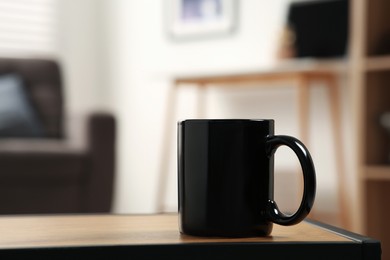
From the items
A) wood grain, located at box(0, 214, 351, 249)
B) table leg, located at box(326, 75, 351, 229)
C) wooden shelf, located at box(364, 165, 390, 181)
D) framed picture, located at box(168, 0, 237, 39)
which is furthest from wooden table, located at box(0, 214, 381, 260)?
framed picture, located at box(168, 0, 237, 39)

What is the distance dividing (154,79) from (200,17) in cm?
44

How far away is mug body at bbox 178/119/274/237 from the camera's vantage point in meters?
0.72

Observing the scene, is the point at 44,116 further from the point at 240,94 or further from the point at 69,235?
the point at 69,235

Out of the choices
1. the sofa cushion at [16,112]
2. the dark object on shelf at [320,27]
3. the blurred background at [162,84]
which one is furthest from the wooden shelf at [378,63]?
the sofa cushion at [16,112]

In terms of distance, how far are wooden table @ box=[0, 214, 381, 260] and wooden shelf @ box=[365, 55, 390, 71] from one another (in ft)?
5.49

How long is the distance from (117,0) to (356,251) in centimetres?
352

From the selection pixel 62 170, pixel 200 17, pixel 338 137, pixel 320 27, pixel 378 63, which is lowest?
pixel 62 170

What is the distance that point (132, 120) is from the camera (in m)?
3.87

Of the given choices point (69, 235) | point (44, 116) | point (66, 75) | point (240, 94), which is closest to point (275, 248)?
point (69, 235)

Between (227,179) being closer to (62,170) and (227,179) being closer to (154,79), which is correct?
(62,170)

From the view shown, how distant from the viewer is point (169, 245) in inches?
25.9

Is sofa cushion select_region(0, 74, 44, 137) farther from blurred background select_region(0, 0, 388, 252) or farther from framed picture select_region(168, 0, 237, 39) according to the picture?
framed picture select_region(168, 0, 237, 39)

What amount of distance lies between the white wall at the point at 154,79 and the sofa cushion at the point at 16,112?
0.64 meters

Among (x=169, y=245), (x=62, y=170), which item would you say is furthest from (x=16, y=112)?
(x=169, y=245)
